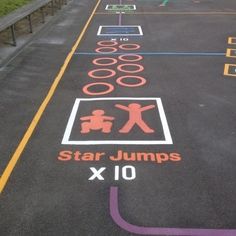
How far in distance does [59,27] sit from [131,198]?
14.3 metres

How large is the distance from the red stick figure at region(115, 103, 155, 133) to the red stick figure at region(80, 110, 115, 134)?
0.36m

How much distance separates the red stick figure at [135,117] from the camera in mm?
8175

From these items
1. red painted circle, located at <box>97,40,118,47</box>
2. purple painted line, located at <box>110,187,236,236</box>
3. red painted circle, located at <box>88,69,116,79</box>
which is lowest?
red painted circle, located at <box>97,40,118,47</box>

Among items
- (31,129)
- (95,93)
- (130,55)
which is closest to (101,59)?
(130,55)

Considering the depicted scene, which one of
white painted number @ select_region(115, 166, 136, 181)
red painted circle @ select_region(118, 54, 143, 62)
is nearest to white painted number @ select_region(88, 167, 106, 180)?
white painted number @ select_region(115, 166, 136, 181)

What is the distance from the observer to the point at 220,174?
657 cm

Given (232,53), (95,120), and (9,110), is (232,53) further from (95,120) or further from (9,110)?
(9,110)

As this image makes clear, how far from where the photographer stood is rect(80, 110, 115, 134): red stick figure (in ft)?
26.9

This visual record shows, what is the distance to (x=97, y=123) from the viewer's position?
334 inches

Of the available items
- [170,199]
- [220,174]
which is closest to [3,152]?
[170,199]

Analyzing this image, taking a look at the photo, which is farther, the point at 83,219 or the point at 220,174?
the point at 220,174

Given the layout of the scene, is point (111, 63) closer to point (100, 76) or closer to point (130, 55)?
point (130, 55)

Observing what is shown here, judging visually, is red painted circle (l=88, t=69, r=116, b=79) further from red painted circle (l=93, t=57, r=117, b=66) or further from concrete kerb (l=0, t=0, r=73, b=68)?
concrete kerb (l=0, t=0, r=73, b=68)

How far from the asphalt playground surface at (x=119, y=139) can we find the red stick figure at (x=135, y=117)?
23mm
